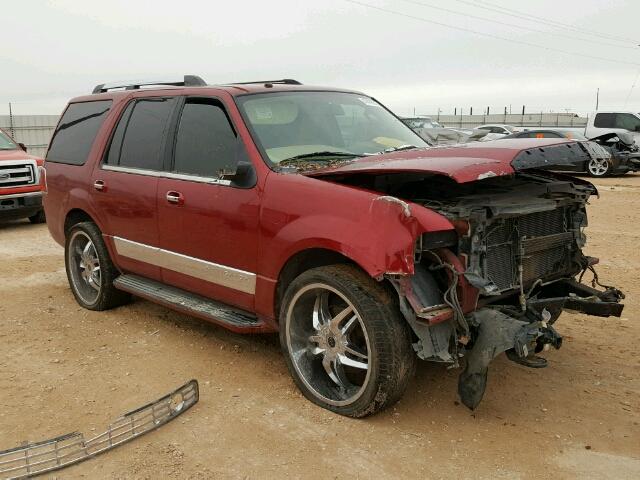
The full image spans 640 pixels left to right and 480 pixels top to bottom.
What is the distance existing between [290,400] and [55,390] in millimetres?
1570

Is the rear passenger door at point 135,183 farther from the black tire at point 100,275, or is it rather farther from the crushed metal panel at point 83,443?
the crushed metal panel at point 83,443

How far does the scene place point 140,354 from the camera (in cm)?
481

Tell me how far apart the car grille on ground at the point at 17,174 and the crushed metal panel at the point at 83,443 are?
823 centimetres

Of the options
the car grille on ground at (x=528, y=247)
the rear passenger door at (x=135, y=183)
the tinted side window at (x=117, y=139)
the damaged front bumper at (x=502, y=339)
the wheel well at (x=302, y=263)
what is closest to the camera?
the damaged front bumper at (x=502, y=339)

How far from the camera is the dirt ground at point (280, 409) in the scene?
3.24 meters

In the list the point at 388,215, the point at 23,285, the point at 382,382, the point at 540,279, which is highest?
the point at 388,215

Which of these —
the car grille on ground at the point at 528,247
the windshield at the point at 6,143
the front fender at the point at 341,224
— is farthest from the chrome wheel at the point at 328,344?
the windshield at the point at 6,143

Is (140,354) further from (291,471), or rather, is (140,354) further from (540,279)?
(540,279)

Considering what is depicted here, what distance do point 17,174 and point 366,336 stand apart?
365 inches

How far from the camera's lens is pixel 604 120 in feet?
64.4

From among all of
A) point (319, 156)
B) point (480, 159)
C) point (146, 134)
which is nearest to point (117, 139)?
point (146, 134)

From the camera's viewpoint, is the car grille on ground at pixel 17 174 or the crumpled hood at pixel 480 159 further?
the car grille on ground at pixel 17 174

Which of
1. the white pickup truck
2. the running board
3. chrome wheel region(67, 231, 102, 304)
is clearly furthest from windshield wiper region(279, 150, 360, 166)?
the white pickup truck

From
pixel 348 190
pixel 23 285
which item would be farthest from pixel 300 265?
pixel 23 285
